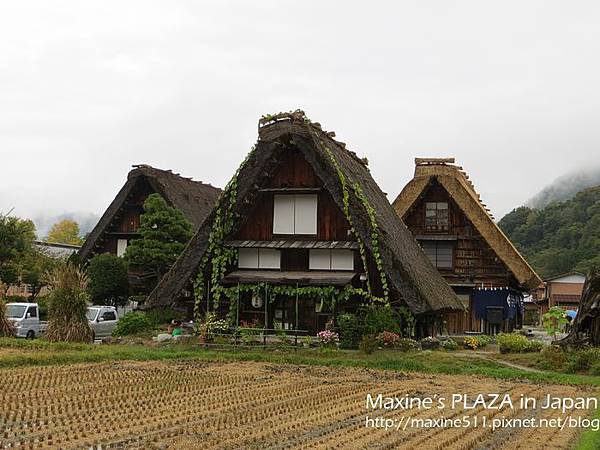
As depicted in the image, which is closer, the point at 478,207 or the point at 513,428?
the point at 513,428

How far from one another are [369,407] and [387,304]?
33.4ft

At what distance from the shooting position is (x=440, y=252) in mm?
32156

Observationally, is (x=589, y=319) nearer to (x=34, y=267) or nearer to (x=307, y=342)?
(x=307, y=342)

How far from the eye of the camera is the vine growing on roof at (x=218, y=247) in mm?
24344

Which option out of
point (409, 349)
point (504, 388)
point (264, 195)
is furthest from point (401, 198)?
point (504, 388)

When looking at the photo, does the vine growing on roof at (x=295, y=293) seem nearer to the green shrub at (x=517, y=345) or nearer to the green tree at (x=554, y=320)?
the green shrub at (x=517, y=345)

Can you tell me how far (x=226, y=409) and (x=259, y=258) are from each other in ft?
44.7

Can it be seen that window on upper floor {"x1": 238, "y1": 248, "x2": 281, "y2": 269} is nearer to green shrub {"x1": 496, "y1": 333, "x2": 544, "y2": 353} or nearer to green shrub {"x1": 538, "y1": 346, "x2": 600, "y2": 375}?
green shrub {"x1": 496, "y1": 333, "x2": 544, "y2": 353}

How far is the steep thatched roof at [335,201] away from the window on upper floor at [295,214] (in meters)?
0.94

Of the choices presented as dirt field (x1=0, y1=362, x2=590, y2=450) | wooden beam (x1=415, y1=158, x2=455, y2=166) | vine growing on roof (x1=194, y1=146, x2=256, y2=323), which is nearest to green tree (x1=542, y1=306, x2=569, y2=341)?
wooden beam (x1=415, y1=158, x2=455, y2=166)

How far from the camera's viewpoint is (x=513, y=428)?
1032cm

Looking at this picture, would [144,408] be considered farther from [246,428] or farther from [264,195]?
[264,195]

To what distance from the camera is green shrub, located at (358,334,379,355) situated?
2038 cm

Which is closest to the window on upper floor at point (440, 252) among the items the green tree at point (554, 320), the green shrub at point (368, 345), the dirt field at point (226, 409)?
the green tree at point (554, 320)
